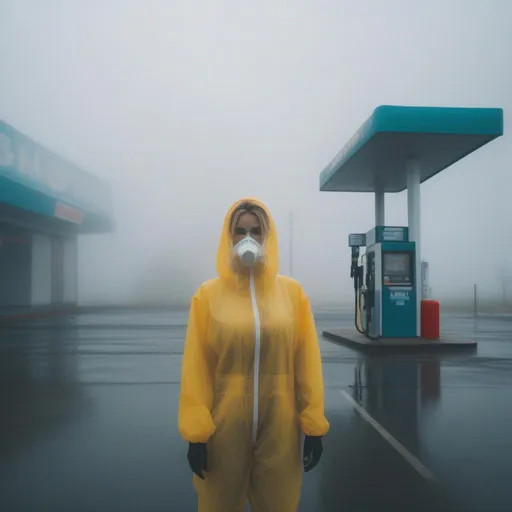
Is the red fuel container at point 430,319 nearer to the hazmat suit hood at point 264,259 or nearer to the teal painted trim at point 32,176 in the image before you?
the hazmat suit hood at point 264,259

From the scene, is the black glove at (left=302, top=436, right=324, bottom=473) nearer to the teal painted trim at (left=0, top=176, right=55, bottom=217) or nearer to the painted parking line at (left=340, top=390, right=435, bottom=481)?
the painted parking line at (left=340, top=390, right=435, bottom=481)

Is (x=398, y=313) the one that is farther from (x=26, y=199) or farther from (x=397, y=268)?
(x=26, y=199)

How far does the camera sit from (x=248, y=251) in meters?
2.67

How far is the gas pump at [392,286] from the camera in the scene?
516 inches

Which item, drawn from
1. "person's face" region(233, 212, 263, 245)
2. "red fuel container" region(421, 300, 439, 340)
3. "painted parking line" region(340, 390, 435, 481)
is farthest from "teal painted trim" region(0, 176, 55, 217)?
"person's face" region(233, 212, 263, 245)

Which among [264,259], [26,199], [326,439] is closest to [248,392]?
[264,259]

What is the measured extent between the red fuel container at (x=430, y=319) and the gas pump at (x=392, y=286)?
32cm

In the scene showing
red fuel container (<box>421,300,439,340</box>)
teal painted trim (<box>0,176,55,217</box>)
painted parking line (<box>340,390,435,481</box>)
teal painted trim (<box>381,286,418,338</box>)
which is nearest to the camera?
painted parking line (<box>340,390,435,481</box>)

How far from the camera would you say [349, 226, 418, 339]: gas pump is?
13.1m

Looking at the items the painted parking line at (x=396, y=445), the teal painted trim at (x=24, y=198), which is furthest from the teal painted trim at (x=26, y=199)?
the painted parking line at (x=396, y=445)

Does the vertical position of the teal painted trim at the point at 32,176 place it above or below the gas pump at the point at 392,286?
above

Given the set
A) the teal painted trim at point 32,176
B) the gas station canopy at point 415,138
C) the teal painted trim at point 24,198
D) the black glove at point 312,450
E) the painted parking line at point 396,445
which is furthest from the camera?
the teal painted trim at point 32,176

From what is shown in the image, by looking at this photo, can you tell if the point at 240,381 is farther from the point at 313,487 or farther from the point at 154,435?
the point at 154,435

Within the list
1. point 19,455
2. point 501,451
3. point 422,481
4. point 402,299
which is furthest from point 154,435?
point 402,299
